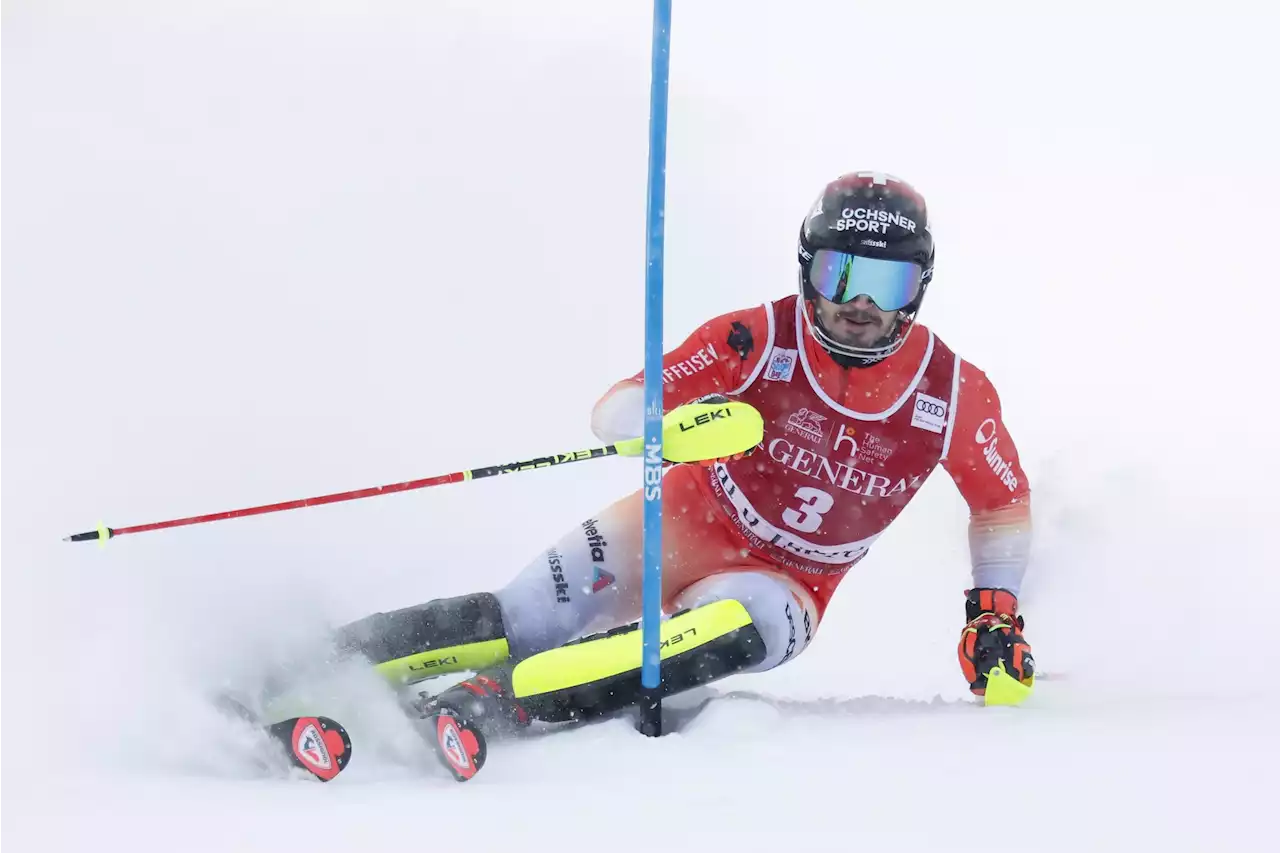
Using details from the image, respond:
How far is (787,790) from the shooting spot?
2.07m

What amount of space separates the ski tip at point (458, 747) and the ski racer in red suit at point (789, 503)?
1.04ft

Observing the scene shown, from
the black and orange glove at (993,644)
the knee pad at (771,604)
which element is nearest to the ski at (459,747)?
the knee pad at (771,604)

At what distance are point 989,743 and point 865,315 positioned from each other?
1.09 meters

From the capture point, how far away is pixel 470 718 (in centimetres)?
257

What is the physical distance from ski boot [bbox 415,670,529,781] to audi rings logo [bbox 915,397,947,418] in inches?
50.6

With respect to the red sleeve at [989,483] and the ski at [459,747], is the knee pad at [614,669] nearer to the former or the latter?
the ski at [459,747]

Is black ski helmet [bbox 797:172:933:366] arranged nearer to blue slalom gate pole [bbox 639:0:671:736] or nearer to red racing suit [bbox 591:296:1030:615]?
red racing suit [bbox 591:296:1030:615]

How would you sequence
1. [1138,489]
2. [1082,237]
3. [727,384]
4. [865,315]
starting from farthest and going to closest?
1. [1082,237]
2. [1138,489]
3. [727,384]
4. [865,315]

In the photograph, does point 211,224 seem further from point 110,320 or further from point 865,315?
point 865,315

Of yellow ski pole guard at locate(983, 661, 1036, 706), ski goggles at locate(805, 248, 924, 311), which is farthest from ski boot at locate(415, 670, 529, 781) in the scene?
ski goggles at locate(805, 248, 924, 311)

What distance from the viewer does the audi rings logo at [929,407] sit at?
10.0 ft

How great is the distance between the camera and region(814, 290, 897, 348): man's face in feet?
9.45

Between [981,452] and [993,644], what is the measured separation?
53cm

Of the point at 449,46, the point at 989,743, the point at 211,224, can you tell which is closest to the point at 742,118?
the point at 449,46
